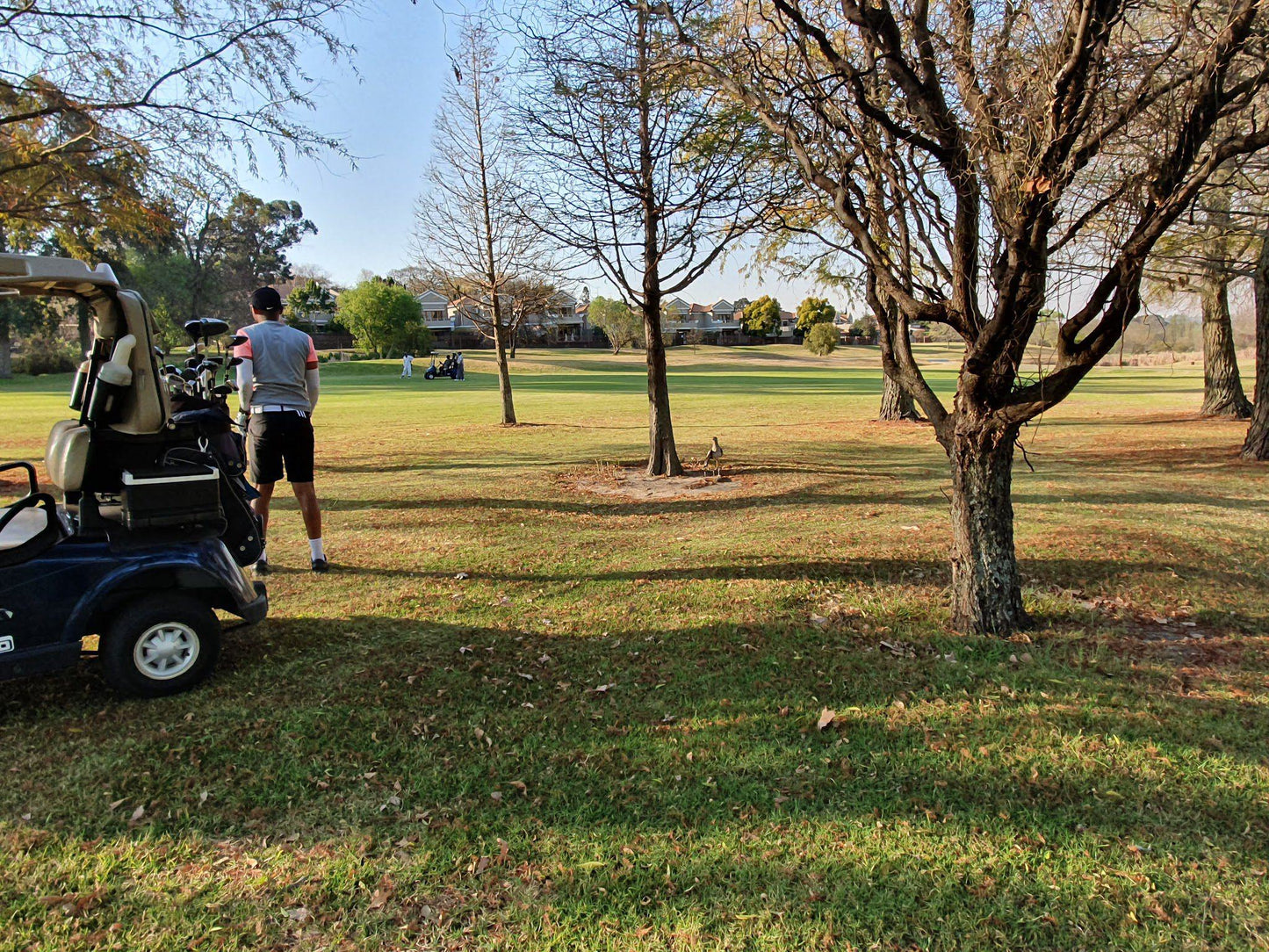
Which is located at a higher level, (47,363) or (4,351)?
(4,351)

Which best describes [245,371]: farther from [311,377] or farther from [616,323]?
[616,323]

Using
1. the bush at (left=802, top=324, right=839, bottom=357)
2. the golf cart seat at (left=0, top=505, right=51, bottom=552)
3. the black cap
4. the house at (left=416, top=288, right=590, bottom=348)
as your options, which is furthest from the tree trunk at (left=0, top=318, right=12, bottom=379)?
the bush at (left=802, top=324, right=839, bottom=357)

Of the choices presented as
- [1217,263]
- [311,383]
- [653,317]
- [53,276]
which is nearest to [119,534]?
[53,276]

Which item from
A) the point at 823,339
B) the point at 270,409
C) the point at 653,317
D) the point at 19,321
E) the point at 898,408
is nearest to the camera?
the point at 270,409

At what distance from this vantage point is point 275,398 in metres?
5.66

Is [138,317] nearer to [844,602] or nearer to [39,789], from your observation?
[39,789]

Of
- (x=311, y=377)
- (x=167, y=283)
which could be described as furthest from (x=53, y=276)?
(x=167, y=283)

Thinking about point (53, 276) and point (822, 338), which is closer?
point (53, 276)

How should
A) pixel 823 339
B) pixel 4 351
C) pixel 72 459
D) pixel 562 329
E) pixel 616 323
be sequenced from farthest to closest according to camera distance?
pixel 562 329 → pixel 616 323 → pixel 823 339 → pixel 4 351 → pixel 72 459

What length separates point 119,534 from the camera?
366cm

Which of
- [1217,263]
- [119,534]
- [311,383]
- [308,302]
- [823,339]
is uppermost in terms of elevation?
[308,302]

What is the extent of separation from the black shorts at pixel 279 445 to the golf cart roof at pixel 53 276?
2.04m

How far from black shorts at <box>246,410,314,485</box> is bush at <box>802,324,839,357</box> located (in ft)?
246

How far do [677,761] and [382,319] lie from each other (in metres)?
66.0
